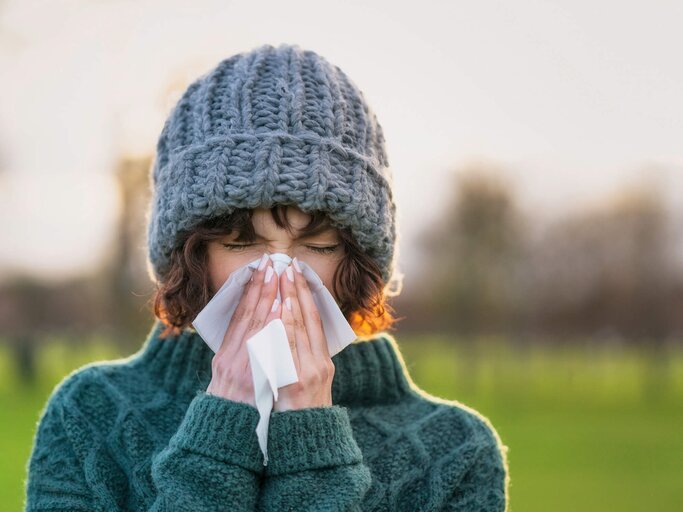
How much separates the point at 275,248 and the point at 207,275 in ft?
0.87

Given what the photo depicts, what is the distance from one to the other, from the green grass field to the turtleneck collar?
31.8 feet

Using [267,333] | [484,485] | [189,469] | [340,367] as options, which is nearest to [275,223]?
[267,333]

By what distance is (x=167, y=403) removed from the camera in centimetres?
273

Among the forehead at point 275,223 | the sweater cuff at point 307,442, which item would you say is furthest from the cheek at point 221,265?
the sweater cuff at point 307,442

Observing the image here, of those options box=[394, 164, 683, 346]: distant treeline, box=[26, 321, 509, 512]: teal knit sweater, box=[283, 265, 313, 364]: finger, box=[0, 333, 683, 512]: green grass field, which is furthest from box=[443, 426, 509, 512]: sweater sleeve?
box=[394, 164, 683, 346]: distant treeline

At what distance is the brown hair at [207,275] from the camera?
2.47 meters

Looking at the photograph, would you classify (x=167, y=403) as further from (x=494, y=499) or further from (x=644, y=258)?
(x=644, y=258)

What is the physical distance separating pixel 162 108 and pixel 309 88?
2.34 feet

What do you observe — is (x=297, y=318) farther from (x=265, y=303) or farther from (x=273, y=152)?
(x=273, y=152)

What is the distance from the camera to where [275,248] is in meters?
2.49

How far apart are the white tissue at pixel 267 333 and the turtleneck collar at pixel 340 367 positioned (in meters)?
0.30

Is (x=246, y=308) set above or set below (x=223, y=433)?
above

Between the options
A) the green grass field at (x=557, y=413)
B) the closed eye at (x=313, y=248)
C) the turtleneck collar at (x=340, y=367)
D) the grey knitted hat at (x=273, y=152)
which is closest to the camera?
the grey knitted hat at (x=273, y=152)

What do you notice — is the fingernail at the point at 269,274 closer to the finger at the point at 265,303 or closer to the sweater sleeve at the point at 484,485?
the finger at the point at 265,303
